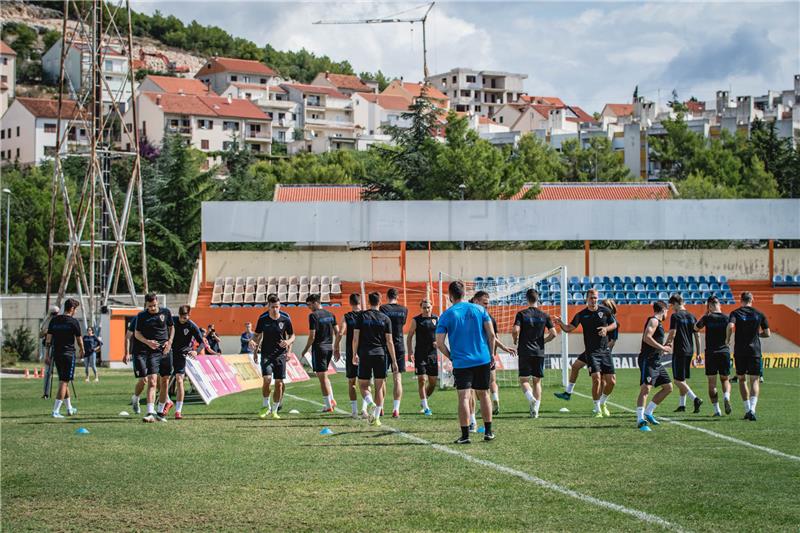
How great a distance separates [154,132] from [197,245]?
57.8m

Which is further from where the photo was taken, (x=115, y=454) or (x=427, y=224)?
(x=427, y=224)

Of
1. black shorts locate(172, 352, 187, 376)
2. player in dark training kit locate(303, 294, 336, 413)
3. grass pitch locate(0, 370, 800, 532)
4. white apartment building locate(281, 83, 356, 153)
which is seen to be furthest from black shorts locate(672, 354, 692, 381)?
white apartment building locate(281, 83, 356, 153)

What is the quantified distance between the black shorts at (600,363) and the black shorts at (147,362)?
7.12 metres

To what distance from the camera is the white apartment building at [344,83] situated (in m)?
175

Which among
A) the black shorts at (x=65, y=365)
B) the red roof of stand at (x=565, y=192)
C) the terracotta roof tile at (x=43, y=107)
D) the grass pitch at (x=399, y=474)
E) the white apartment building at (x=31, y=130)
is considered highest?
the terracotta roof tile at (x=43, y=107)

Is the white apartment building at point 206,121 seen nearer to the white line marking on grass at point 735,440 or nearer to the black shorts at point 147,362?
the black shorts at point 147,362

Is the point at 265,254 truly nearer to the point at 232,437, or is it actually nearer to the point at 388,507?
the point at 232,437

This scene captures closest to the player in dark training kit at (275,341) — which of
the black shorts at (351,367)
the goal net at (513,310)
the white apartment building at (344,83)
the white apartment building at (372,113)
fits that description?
the black shorts at (351,367)

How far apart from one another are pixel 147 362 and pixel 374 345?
3.98 meters

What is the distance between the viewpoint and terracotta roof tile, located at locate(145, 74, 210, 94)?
452 feet

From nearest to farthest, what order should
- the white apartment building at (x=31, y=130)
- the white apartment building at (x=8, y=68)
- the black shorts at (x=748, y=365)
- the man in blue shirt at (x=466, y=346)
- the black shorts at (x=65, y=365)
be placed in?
1. the man in blue shirt at (x=466, y=346)
2. the black shorts at (x=748, y=365)
3. the black shorts at (x=65, y=365)
4. the white apartment building at (x=31, y=130)
5. the white apartment building at (x=8, y=68)

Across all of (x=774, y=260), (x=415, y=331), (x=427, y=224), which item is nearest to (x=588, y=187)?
(x=774, y=260)

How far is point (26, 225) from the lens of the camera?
6969 cm

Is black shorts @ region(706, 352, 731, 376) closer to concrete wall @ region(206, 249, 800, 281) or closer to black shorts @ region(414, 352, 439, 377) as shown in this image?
black shorts @ region(414, 352, 439, 377)
